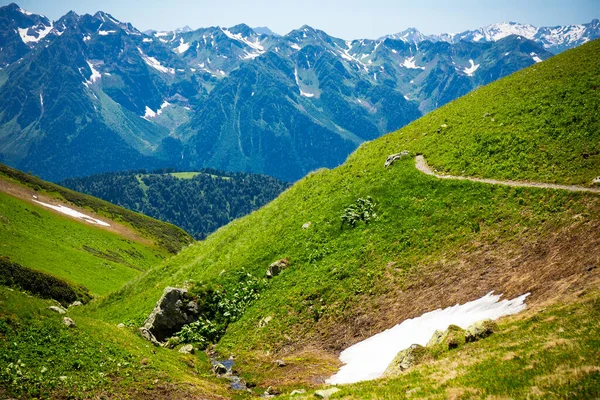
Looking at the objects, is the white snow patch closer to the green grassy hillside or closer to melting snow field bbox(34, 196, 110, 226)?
melting snow field bbox(34, 196, 110, 226)

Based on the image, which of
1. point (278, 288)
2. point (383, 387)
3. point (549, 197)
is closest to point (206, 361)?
point (278, 288)

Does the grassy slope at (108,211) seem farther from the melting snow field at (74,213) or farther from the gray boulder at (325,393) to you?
the gray boulder at (325,393)

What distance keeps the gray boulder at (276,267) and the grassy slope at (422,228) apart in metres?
0.88

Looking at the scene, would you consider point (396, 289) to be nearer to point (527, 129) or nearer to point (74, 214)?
point (527, 129)

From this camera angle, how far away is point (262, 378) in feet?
90.1

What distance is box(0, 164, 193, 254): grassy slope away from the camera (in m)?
162

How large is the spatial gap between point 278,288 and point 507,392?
25.1 m

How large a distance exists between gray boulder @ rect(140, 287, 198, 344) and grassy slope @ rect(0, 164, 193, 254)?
132135mm

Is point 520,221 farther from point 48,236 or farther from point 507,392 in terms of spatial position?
point 48,236

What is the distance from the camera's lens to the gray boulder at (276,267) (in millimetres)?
39219

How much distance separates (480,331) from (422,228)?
1589cm

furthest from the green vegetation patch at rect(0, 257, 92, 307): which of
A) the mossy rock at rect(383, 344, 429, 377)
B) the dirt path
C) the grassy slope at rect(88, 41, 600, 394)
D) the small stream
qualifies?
the mossy rock at rect(383, 344, 429, 377)

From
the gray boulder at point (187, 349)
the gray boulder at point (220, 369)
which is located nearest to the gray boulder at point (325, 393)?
the gray boulder at point (220, 369)

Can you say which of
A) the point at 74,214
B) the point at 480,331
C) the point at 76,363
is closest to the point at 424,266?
the point at 480,331
